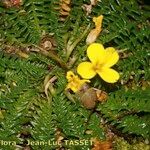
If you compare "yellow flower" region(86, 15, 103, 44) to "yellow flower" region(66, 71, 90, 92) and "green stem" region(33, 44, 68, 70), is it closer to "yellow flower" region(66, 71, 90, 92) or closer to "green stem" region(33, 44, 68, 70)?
"green stem" region(33, 44, 68, 70)

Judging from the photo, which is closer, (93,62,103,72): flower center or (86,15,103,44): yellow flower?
(93,62,103,72): flower center

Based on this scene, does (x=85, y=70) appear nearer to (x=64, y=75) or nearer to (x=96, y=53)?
(x=96, y=53)

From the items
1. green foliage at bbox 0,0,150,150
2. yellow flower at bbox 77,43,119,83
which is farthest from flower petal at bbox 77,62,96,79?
green foliage at bbox 0,0,150,150

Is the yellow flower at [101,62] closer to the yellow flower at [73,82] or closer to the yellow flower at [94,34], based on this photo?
the yellow flower at [73,82]

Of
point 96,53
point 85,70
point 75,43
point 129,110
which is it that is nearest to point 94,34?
point 75,43

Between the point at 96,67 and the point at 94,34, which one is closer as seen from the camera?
the point at 96,67

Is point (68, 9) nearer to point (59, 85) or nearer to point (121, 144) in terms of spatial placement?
point (59, 85)
